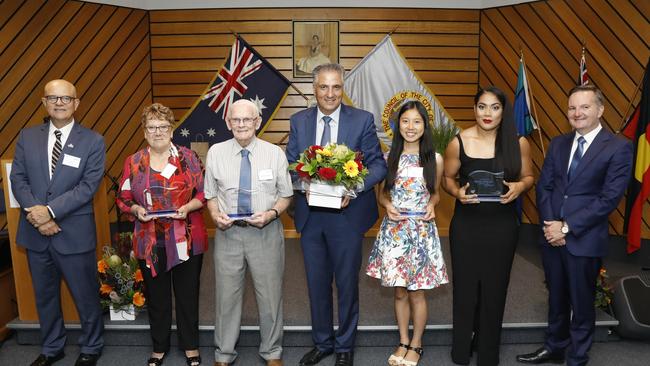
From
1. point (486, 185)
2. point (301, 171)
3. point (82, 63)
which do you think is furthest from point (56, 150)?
point (82, 63)

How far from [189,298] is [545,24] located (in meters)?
4.99

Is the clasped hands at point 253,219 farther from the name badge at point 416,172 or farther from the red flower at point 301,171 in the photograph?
the name badge at point 416,172

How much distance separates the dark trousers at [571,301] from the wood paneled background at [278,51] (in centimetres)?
277

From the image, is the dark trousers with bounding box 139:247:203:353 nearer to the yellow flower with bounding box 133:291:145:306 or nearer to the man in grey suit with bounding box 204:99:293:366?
the man in grey suit with bounding box 204:99:293:366

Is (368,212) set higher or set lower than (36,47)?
lower

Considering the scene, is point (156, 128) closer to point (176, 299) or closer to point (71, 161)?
point (71, 161)

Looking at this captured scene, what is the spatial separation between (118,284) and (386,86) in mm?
4227

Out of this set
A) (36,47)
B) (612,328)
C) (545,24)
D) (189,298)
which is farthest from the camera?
(545,24)

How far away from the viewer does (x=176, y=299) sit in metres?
3.28

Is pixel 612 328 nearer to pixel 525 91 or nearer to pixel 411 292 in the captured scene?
pixel 411 292

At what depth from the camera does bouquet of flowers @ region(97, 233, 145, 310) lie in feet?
12.3

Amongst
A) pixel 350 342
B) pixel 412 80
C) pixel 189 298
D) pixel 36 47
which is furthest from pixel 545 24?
pixel 36 47

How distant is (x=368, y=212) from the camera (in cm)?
320

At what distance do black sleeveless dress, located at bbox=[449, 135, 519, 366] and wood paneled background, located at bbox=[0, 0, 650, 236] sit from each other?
10.4ft
